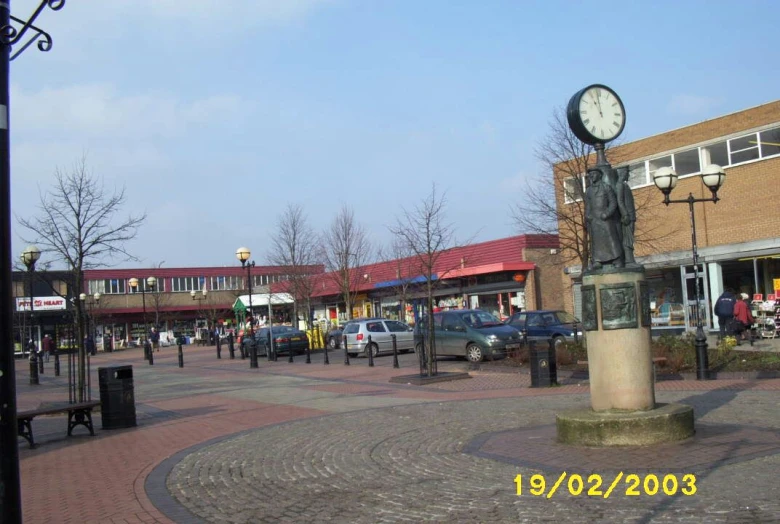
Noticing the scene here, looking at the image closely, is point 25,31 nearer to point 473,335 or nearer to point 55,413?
point 55,413

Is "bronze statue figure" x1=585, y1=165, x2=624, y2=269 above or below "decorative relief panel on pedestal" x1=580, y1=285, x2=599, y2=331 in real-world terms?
above

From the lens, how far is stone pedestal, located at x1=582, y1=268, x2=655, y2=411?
8836mm

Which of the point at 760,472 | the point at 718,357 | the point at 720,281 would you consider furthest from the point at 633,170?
the point at 760,472

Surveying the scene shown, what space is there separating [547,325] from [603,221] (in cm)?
1784

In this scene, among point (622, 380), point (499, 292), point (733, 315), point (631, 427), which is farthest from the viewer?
point (499, 292)

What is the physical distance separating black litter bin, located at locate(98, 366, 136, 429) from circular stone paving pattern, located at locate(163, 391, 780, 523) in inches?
122

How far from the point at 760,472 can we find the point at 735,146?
25813mm

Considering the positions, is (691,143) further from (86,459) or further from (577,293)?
(86,459)

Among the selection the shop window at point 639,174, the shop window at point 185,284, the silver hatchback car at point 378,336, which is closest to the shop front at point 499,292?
the shop window at point 639,174

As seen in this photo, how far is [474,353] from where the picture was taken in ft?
75.2

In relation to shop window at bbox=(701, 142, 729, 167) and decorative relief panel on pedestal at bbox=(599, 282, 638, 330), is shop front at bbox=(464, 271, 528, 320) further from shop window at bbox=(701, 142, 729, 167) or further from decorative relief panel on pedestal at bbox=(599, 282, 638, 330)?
decorative relief panel on pedestal at bbox=(599, 282, 638, 330)

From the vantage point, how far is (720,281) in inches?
1179

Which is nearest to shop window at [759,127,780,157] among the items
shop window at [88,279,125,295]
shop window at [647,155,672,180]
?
shop window at [647,155,672,180]
